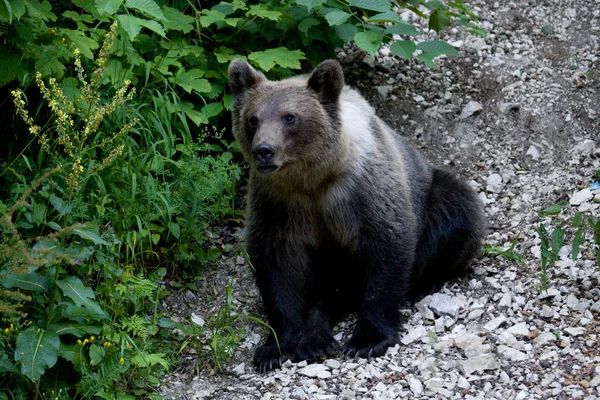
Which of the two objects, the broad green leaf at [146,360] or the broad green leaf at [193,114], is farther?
the broad green leaf at [193,114]

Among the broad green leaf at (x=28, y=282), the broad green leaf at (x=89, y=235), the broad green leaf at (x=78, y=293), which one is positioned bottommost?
the broad green leaf at (x=78, y=293)

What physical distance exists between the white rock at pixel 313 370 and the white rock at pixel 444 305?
119cm

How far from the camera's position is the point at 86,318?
6.14m

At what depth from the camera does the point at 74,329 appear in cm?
600

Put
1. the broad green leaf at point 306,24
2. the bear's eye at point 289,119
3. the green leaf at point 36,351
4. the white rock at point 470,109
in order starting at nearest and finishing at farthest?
the green leaf at point 36,351, the bear's eye at point 289,119, the broad green leaf at point 306,24, the white rock at point 470,109

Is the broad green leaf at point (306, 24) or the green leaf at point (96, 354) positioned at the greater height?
the broad green leaf at point (306, 24)

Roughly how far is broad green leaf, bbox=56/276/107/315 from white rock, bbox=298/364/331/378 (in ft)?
5.23

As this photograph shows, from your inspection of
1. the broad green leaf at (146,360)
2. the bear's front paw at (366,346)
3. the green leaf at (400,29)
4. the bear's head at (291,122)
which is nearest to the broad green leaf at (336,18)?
the green leaf at (400,29)

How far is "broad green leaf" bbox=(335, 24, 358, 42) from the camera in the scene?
8.35 metres

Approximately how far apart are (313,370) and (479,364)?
4.08 ft

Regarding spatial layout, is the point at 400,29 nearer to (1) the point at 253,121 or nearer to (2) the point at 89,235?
(1) the point at 253,121

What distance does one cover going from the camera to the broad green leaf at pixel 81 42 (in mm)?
7312

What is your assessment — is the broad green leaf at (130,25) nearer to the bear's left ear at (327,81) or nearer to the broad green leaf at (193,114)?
the bear's left ear at (327,81)

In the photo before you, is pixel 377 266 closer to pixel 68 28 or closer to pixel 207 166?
pixel 207 166
